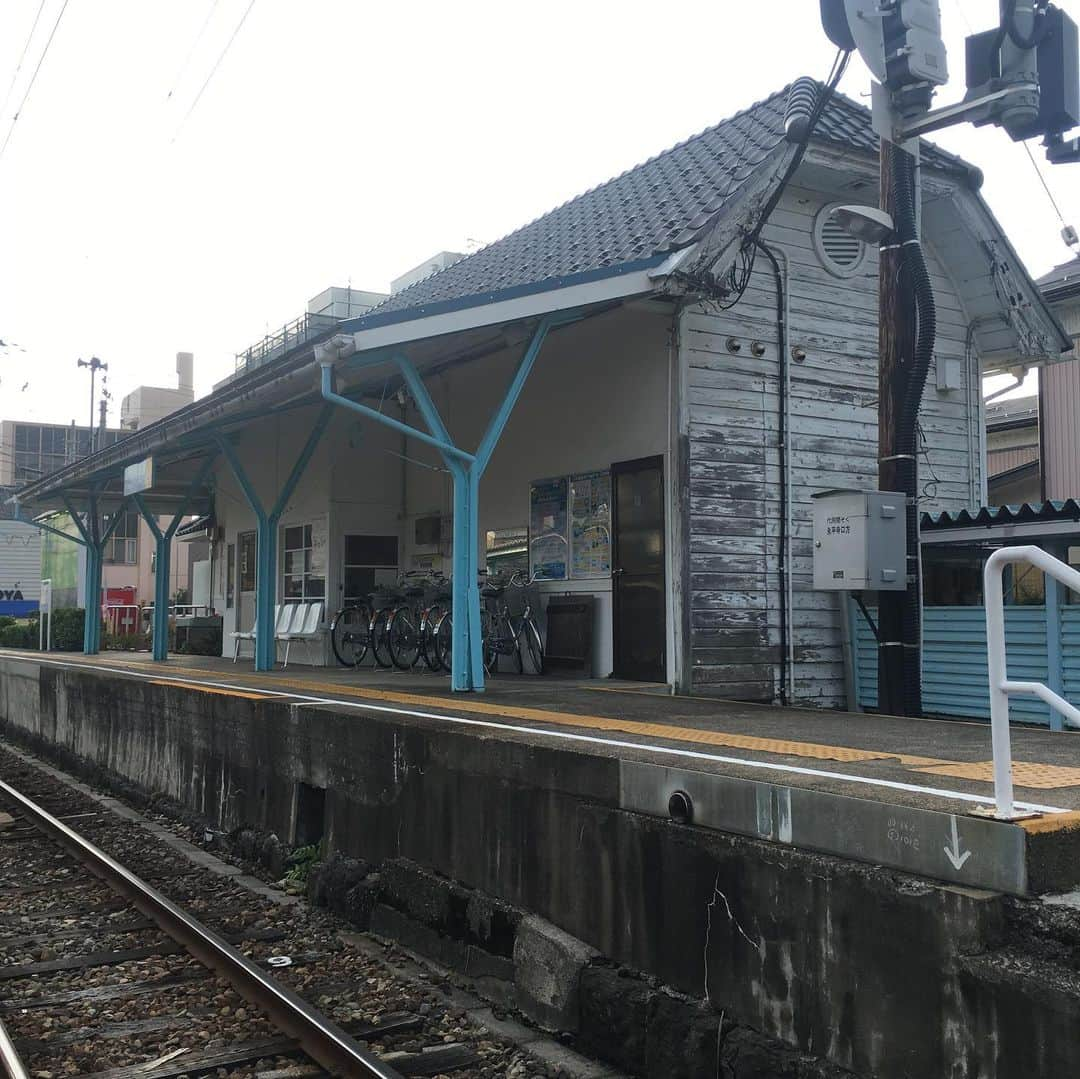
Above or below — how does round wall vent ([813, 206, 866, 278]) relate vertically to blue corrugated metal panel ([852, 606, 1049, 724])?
above

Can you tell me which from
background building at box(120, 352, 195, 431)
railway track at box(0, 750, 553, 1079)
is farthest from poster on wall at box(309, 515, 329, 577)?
background building at box(120, 352, 195, 431)

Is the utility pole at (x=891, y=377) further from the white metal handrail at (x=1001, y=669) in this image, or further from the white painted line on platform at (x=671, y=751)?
the white metal handrail at (x=1001, y=669)

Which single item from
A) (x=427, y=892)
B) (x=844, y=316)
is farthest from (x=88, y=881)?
(x=844, y=316)

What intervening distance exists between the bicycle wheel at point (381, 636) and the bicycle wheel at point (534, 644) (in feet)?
9.29

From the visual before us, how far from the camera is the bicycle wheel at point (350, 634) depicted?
1456 cm

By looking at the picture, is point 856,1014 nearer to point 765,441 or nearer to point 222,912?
point 222,912

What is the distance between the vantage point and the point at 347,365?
9.43 meters

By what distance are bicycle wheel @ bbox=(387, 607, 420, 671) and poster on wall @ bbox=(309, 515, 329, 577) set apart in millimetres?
2232

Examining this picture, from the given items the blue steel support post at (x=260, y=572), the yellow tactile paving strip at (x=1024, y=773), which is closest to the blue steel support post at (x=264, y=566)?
the blue steel support post at (x=260, y=572)

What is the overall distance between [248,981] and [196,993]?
1.00 feet

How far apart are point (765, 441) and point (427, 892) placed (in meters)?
5.87

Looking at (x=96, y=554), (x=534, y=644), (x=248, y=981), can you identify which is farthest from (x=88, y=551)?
(x=248, y=981)

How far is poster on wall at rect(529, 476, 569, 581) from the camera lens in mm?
11703

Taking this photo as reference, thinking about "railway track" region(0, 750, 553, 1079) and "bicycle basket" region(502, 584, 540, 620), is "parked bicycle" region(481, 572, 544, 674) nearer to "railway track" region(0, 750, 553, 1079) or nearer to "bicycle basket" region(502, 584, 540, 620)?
"bicycle basket" region(502, 584, 540, 620)
